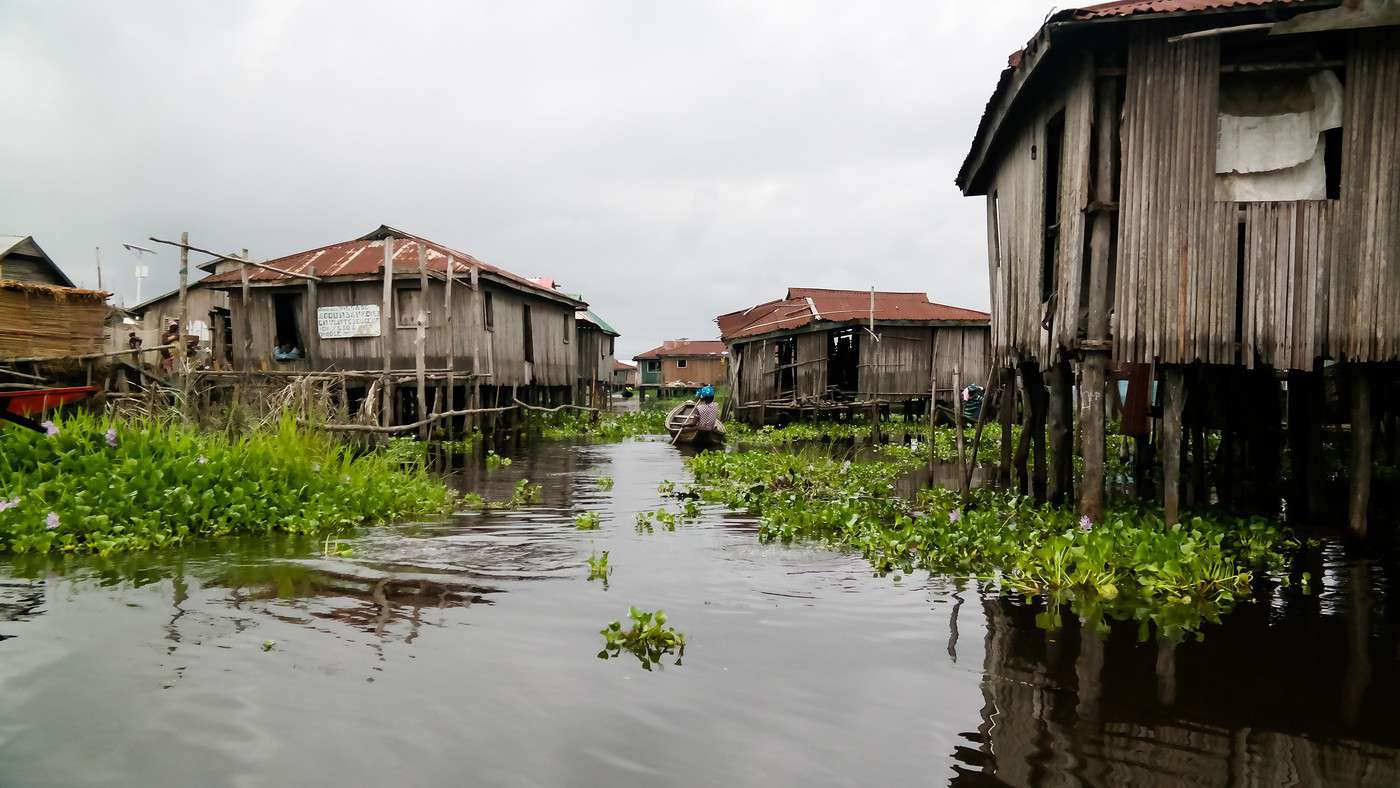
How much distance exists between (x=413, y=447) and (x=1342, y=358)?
15.0 m

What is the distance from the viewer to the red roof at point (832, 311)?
2712cm

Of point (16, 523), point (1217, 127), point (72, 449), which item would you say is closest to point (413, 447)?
point (72, 449)

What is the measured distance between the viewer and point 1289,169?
8.19 m

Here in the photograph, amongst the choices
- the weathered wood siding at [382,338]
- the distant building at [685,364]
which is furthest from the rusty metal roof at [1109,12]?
the distant building at [685,364]

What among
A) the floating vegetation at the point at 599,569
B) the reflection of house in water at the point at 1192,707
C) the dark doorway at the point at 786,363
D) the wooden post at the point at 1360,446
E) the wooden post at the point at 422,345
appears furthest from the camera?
the dark doorway at the point at 786,363

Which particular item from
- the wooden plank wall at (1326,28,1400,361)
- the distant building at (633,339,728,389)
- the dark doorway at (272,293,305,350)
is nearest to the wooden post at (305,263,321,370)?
the dark doorway at (272,293,305,350)

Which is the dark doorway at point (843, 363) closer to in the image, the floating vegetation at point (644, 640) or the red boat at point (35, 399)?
the red boat at point (35, 399)

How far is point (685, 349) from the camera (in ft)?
227

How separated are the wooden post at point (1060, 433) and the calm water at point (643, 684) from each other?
2.89 meters

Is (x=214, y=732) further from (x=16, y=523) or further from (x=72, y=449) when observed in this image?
(x=72, y=449)

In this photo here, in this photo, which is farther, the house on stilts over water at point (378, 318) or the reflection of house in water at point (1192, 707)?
the house on stilts over water at point (378, 318)

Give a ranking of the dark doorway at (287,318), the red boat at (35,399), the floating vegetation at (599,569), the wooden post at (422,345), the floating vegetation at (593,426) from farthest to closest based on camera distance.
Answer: the floating vegetation at (593,426), the dark doorway at (287,318), the wooden post at (422,345), the red boat at (35,399), the floating vegetation at (599,569)

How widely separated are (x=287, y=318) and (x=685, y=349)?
46.5m

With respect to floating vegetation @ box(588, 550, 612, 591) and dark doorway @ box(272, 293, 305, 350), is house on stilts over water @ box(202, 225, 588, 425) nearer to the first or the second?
dark doorway @ box(272, 293, 305, 350)
